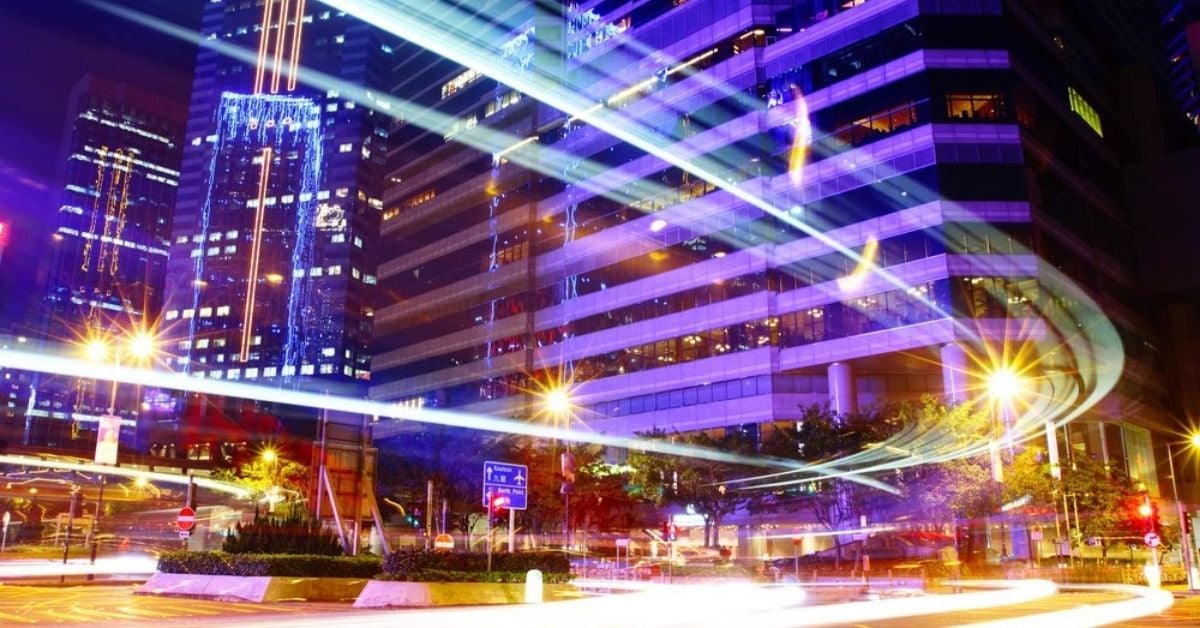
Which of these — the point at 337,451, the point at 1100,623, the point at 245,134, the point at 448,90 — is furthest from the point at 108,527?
the point at 245,134

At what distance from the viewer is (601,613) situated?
19.8 metres

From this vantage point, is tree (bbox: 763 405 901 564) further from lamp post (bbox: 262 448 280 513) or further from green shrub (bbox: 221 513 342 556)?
green shrub (bbox: 221 513 342 556)

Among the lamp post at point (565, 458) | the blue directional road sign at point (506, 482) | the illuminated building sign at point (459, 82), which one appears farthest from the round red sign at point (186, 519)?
the illuminated building sign at point (459, 82)

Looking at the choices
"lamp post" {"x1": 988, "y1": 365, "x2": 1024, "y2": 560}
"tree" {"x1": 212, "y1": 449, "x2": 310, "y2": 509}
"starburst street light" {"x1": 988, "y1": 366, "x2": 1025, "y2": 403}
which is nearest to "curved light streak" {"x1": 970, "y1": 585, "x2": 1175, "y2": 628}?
"lamp post" {"x1": 988, "y1": 365, "x2": 1024, "y2": 560}

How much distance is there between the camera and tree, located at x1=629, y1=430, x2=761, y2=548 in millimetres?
56656

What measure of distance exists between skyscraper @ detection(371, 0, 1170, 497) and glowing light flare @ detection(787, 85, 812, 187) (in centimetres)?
16

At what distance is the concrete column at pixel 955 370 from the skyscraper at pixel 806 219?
5.3 inches

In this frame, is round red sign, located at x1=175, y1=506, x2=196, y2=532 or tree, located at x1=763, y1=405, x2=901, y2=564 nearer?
round red sign, located at x1=175, y1=506, x2=196, y2=532

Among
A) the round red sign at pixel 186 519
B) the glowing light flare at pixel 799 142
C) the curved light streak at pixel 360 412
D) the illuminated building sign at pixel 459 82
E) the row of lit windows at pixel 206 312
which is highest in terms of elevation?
the illuminated building sign at pixel 459 82

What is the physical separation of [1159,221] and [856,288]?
3650 centimetres

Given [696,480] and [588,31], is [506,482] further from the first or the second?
[588,31]

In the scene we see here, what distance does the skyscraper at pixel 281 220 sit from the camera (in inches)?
6388

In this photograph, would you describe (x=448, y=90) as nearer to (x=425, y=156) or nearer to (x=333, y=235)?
(x=425, y=156)

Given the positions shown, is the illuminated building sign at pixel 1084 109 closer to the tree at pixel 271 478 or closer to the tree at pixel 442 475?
the tree at pixel 442 475
